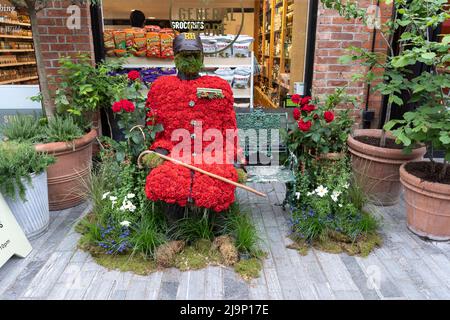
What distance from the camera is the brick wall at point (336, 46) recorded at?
3.34m

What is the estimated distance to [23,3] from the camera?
2.67 metres

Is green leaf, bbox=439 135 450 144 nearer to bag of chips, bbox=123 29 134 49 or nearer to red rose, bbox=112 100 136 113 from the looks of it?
red rose, bbox=112 100 136 113

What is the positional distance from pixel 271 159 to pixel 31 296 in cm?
193

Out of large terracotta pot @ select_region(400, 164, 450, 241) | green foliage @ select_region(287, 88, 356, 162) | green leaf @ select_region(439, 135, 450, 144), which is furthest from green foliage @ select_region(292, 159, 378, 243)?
green leaf @ select_region(439, 135, 450, 144)

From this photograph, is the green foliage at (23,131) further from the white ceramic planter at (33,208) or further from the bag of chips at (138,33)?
the bag of chips at (138,33)

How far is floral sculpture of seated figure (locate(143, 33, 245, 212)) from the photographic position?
2377mm

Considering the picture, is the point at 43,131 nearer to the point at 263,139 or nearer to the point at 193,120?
the point at 193,120

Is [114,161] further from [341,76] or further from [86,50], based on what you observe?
[341,76]

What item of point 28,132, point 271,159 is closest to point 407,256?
point 271,159

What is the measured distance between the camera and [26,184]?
2.36 metres

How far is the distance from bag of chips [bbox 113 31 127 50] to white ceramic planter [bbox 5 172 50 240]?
187cm

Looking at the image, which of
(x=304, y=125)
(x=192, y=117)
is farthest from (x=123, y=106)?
(x=304, y=125)

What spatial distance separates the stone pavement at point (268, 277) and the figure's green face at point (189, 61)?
1318mm

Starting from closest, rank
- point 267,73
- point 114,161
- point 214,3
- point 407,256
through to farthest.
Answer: point 407,256 → point 114,161 → point 214,3 → point 267,73
